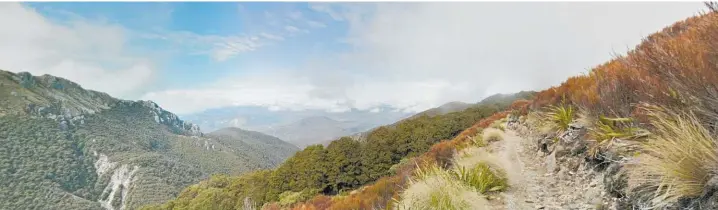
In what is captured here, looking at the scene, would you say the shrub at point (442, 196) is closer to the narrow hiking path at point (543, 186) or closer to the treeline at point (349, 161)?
the narrow hiking path at point (543, 186)

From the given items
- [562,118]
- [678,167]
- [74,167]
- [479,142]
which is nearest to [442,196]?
[678,167]

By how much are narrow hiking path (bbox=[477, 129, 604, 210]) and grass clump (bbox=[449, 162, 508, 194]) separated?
0.56 ft

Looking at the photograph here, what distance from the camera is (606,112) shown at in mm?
5641

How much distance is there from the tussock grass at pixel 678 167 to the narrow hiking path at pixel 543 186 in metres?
1.12

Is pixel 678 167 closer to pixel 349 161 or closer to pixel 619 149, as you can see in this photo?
pixel 619 149

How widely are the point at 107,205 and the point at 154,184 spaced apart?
16.9 meters

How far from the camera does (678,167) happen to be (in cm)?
292

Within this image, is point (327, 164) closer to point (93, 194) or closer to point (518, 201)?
point (518, 201)

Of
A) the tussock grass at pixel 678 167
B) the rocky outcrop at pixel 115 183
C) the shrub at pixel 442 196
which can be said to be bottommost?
A: the shrub at pixel 442 196

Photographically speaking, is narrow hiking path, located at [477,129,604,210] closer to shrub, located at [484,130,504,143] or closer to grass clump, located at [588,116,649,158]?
grass clump, located at [588,116,649,158]

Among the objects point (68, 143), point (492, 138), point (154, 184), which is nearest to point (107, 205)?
point (154, 184)

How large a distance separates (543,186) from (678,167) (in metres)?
3.83

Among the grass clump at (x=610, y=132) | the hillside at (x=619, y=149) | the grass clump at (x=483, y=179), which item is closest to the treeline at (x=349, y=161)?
the hillside at (x=619, y=149)

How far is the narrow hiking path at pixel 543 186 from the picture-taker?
502cm
